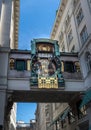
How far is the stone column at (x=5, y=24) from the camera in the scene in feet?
91.5

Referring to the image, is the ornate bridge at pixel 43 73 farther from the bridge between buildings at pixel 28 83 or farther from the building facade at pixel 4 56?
the building facade at pixel 4 56

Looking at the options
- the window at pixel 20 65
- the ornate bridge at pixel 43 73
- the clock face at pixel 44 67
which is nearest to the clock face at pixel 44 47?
the ornate bridge at pixel 43 73

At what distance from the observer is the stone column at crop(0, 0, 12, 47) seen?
2789cm

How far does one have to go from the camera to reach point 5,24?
97.7 feet

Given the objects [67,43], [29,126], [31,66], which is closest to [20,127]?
[29,126]

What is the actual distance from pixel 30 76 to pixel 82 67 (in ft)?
23.5

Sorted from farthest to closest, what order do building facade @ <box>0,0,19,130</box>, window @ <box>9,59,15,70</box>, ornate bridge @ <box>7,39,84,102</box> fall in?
window @ <box>9,59,15,70</box>
ornate bridge @ <box>7,39,84,102</box>
building facade @ <box>0,0,19,130</box>

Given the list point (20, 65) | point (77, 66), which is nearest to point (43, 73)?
point (20, 65)

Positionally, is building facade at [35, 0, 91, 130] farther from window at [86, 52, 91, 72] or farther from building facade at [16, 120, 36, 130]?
building facade at [16, 120, 36, 130]

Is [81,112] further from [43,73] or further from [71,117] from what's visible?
[43,73]

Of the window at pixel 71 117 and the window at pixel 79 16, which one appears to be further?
the window at pixel 79 16

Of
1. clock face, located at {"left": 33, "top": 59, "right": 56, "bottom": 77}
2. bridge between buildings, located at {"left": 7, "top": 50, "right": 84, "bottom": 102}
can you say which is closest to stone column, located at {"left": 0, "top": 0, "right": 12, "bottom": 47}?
bridge between buildings, located at {"left": 7, "top": 50, "right": 84, "bottom": 102}

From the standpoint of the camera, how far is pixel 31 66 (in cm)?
2736

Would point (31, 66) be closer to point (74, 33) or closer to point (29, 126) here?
point (74, 33)
